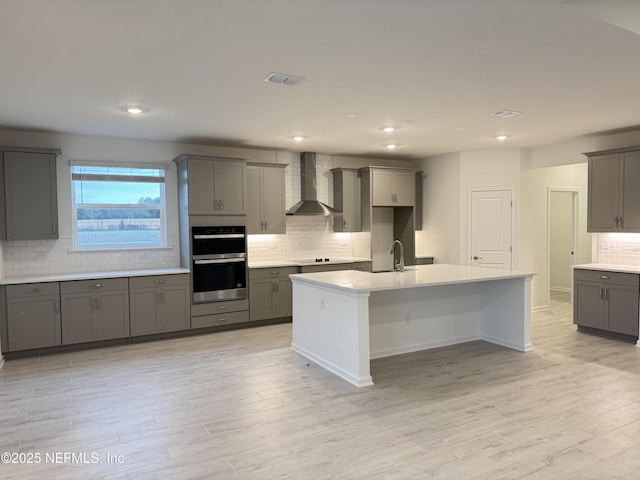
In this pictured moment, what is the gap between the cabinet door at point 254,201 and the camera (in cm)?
683

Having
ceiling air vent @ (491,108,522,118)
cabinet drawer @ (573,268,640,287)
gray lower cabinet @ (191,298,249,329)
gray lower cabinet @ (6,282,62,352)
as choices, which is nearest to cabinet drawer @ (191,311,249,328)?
gray lower cabinet @ (191,298,249,329)

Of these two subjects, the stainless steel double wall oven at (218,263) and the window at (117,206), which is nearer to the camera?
the window at (117,206)

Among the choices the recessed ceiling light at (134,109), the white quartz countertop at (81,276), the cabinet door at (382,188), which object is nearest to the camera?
the recessed ceiling light at (134,109)

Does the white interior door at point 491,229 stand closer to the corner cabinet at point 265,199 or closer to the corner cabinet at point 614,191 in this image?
the corner cabinet at point 614,191

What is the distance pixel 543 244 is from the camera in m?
7.61

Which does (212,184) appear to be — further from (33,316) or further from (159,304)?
(33,316)

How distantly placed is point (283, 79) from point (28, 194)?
12.4ft

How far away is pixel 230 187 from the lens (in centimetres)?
648

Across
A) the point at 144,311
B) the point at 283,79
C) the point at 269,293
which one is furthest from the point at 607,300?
the point at 144,311

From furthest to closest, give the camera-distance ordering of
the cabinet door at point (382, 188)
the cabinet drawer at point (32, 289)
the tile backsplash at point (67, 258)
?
the cabinet door at point (382, 188), the tile backsplash at point (67, 258), the cabinet drawer at point (32, 289)

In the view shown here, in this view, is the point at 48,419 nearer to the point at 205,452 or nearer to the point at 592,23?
the point at 205,452

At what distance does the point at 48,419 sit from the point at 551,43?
4.58m

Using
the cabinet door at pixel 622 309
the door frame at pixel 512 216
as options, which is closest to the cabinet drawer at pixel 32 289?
the door frame at pixel 512 216

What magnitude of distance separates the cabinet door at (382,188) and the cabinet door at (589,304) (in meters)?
3.15
